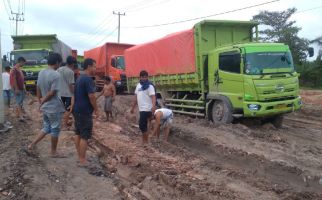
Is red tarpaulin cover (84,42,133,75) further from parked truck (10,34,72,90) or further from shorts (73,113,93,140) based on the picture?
shorts (73,113,93,140)

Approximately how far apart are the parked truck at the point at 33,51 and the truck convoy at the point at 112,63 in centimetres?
267

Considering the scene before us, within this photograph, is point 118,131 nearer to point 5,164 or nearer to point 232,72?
point 232,72

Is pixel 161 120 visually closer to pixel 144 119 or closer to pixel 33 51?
pixel 144 119

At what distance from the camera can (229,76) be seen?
12.8m

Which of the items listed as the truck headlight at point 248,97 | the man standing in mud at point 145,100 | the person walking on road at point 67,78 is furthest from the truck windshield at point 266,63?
the person walking on road at point 67,78

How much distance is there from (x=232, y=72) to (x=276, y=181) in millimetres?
5890

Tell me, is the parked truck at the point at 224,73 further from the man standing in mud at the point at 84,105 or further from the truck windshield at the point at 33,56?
the truck windshield at the point at 33,56

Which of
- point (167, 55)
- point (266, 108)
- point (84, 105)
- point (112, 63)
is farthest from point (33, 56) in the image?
point (84, 105)

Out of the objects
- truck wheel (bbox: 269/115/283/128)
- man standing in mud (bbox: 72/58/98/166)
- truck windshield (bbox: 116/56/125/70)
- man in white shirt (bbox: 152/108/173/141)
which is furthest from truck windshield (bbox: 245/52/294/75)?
truck windshield (bbox: 116/56/125/70)

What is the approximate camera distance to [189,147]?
1091 centimetres

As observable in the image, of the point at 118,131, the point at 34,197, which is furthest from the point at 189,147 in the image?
the point at 34,197

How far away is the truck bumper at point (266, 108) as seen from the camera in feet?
39.6

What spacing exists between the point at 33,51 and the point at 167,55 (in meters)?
11.1

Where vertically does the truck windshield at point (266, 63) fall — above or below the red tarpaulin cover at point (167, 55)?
below
